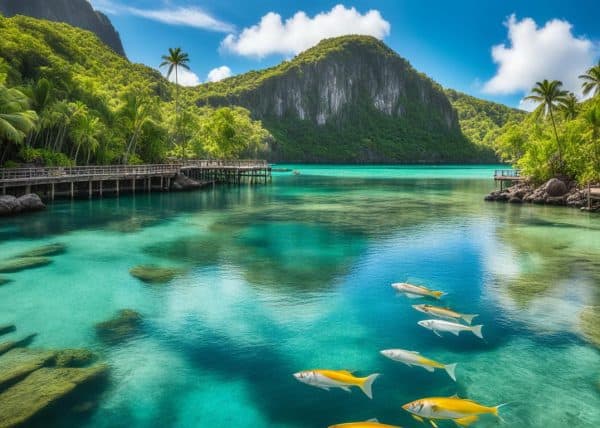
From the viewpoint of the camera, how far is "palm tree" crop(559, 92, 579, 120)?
58.9m

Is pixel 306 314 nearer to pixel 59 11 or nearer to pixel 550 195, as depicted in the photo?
pixel 550 195

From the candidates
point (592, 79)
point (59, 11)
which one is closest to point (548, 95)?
point (592, 79)

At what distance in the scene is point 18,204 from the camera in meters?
39.3

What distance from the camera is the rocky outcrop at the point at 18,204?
125 feet

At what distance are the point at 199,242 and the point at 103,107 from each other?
1714 inches

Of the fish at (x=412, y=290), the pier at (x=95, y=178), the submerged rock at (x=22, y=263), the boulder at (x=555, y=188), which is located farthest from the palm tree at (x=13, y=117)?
the boulder at (x=555, y=188)

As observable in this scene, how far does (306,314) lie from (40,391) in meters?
8.20

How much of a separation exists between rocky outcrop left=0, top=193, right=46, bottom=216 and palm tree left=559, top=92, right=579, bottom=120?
196ft

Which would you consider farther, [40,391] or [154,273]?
[154,273]

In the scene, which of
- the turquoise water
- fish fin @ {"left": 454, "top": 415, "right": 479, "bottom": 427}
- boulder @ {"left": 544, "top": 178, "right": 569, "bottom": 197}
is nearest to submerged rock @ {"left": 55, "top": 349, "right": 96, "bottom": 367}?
the turquoise water

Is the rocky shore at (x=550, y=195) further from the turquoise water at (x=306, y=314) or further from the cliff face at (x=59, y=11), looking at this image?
the cliff face at (x=59, y=11)

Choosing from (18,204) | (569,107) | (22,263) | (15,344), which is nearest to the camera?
(15,344)

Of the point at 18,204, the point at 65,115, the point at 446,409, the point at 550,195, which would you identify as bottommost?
the point at 446,409

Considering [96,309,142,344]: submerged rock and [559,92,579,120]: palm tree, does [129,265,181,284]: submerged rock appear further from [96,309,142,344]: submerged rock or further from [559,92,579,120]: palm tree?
[559,92,579,120]: palm tree
